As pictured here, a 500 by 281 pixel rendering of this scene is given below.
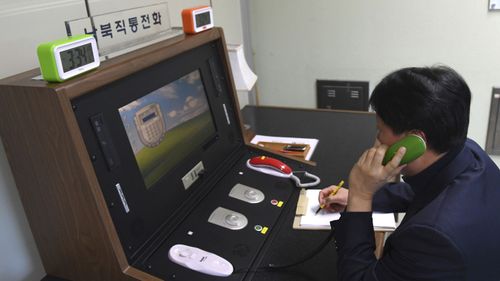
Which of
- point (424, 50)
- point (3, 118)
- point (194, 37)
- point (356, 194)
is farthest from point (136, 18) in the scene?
point (424, 50)

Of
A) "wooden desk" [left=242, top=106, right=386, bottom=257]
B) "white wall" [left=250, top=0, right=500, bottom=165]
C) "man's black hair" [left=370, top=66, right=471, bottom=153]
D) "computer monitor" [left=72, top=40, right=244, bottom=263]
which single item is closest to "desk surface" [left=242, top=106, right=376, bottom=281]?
"wooden desk" [left=242, top=106, right=386, bottom=257]

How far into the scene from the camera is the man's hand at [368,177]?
915 mm

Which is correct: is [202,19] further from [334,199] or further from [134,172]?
[334,199]

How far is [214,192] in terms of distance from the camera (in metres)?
1.20

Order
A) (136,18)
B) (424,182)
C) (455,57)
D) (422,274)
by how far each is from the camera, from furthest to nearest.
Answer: (455,57), (136,18), (424,182), (422,274)

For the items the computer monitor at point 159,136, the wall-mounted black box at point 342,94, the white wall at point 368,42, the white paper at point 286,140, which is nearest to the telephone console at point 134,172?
the computer monitor at point 159,136

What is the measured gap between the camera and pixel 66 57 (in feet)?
2.63

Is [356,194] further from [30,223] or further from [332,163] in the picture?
[30,223]

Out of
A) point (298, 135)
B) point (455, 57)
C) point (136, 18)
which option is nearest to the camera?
point (136, 18)

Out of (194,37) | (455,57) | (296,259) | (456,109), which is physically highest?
(194,37)

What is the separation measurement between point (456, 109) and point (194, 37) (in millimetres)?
724

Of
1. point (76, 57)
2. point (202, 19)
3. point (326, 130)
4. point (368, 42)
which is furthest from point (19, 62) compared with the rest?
point (368, 42)

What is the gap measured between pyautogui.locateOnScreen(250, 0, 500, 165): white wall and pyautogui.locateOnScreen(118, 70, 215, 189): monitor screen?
1272 mm

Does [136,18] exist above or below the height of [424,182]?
above
